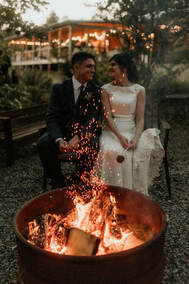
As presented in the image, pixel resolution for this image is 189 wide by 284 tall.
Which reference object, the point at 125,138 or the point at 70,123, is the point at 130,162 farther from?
the point at 70,123

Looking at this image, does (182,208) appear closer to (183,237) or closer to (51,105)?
(183,237)

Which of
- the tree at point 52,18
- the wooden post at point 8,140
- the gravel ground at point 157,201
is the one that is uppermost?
the tree at point 52,18

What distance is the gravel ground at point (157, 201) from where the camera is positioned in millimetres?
2365

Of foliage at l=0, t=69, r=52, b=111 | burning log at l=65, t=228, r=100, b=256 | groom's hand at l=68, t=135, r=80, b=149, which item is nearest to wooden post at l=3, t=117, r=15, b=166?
groom's hand at l=68, t=135, r=80, b=149

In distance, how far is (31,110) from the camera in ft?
20.0

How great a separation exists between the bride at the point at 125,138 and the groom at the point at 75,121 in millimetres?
150

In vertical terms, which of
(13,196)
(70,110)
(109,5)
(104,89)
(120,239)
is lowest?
(13,196)

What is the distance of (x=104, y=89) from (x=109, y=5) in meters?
3.07

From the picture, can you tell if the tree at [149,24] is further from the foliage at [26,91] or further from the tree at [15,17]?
the foliage at [26,91]

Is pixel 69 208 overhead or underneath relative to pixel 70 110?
underneath

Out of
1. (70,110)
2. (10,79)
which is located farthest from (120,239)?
(10,79)

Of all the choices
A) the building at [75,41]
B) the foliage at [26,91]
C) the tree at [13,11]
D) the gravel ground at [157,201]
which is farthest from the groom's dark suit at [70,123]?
the building at [75,41]

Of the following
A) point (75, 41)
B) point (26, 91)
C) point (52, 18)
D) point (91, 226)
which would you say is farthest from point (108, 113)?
point (52, 18)

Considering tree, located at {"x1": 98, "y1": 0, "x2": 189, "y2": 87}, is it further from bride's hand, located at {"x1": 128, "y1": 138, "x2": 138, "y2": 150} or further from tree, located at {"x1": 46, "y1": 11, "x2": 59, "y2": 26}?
tree, located at {"x1": 46, "y1": 11, "x2": 59, "y2": 26}
